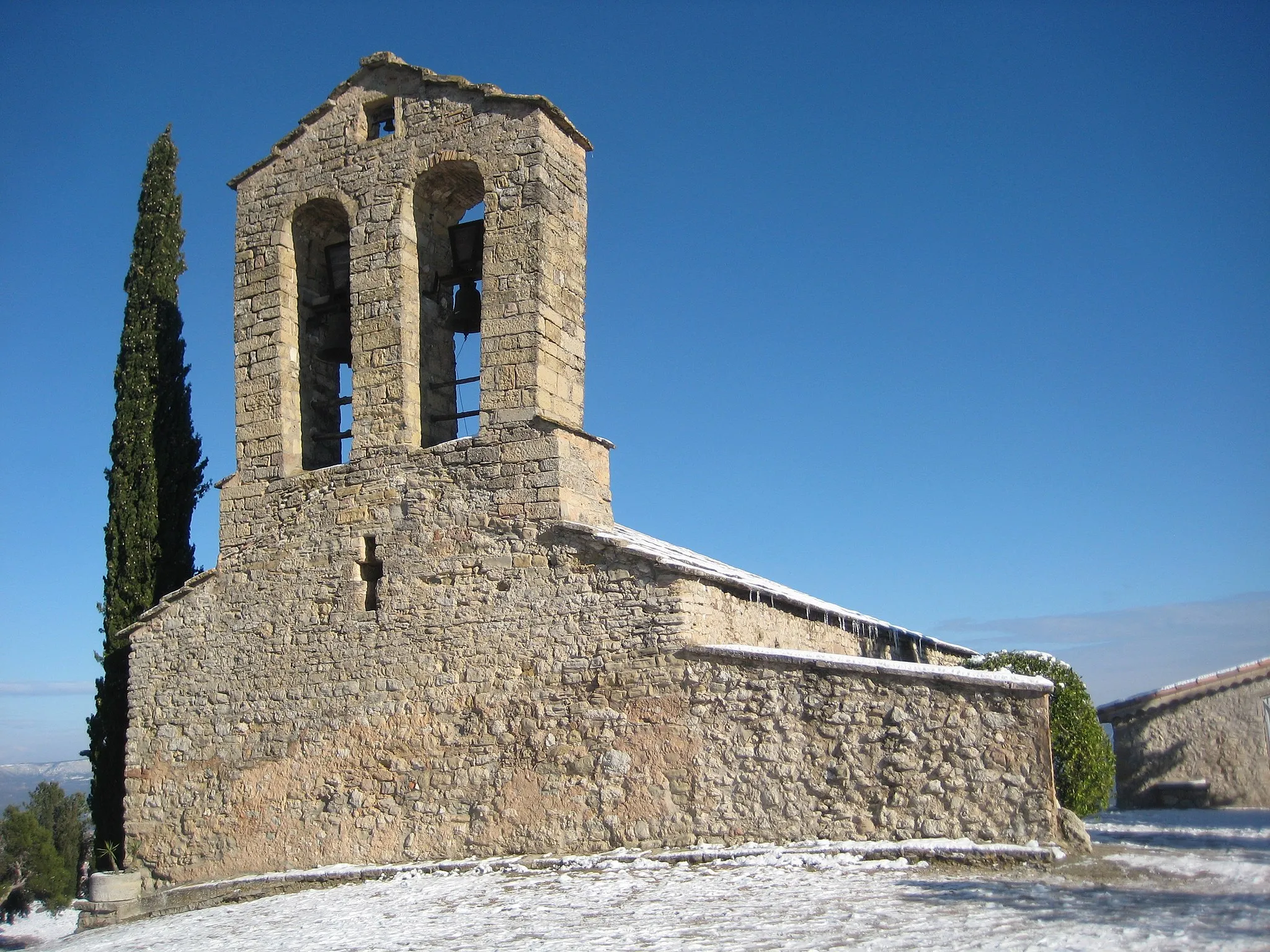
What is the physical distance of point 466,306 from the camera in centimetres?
1130

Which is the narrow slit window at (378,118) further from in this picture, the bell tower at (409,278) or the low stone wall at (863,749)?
the low stone wall at (863,749)

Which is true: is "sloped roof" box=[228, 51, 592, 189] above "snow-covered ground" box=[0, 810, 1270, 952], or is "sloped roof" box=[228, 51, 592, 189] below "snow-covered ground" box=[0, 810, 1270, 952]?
above

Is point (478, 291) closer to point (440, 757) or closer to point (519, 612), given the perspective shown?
point (519, 612)

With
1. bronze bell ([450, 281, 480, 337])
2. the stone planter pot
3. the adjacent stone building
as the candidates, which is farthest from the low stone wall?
the stone planter pot

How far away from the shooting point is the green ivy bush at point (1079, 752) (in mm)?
10086

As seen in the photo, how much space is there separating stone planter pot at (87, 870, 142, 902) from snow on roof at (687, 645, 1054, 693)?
20.2 feet

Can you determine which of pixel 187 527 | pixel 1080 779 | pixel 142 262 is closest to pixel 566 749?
pixel 1080 779

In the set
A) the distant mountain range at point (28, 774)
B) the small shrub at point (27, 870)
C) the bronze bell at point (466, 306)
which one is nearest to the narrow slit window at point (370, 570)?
the bronze bell at point (466, 306)

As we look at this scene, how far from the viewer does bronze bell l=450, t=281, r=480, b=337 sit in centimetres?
1131

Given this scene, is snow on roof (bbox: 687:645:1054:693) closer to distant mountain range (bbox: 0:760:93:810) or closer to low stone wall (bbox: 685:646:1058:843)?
low stone wall (bbox: 685:646:1058:843)

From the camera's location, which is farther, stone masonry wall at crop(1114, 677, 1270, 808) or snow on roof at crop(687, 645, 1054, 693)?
stone masonry wall at crop(1114, 677, 1270, 808)

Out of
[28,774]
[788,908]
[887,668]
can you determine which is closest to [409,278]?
[887,668]

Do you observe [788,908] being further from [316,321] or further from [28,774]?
[28,774]

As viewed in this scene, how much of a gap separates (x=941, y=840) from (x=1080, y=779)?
3.07 metres
